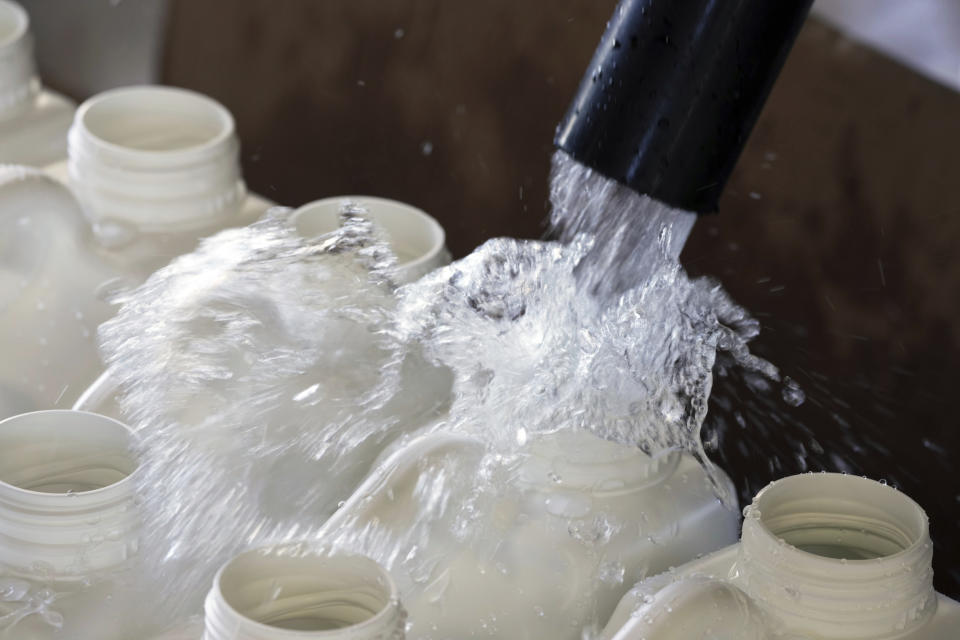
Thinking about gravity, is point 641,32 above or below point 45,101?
above

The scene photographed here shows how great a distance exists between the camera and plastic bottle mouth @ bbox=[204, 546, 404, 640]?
2.01ft

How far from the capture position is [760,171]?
1.13m

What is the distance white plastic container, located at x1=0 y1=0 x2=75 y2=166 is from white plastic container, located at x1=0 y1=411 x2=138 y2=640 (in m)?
0.62

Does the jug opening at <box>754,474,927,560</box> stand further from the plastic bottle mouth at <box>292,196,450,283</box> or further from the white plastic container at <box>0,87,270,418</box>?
the white plastic container at <box>0,87,270,418</box>

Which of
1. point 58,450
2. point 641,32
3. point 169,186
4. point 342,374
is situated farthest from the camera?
point 169,186

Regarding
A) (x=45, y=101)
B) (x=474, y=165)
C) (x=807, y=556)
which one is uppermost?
(x=807, y=556)

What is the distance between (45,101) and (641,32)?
1.00 m

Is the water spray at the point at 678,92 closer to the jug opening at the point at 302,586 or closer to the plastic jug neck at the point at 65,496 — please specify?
the jug opening at the point at 302,586

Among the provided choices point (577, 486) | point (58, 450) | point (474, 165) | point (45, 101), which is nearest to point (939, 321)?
point (577, 486)

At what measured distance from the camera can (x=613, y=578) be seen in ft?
2.45

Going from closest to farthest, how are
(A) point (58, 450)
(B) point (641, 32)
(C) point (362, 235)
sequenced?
(B) point (641, 32), (A) point (58, 450), (C) point (362, 235)

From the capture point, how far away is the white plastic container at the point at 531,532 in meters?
0.72

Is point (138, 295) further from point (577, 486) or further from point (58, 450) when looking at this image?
point (577, 486)

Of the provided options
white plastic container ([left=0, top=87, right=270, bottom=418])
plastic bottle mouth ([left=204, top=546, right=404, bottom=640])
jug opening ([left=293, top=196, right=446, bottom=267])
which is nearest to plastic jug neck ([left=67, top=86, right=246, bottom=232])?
white plastic container ([left=0, top=87, right=270, bottom=418])
